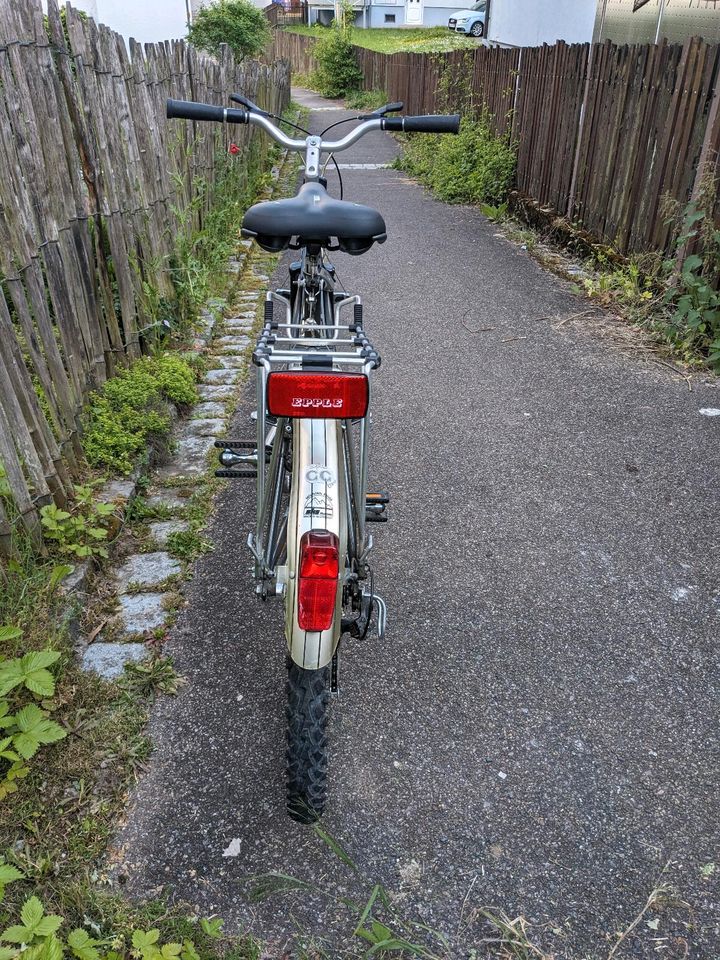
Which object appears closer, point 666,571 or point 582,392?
point 666,571

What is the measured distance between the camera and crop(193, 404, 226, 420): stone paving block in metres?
4.38

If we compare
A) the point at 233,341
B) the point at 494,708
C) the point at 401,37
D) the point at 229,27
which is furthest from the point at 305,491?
the point at 401,37

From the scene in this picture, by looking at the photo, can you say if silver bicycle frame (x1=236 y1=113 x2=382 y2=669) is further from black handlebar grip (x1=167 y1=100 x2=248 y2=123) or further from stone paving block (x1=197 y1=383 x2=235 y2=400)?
stone paving block (x1=197 y1=383 x2=235 y2=400)

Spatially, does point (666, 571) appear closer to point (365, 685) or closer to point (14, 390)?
point (365, 685)

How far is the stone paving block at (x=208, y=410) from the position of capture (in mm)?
4383

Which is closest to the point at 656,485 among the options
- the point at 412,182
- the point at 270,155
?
the point at 412,182

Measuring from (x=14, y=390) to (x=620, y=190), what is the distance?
5.78 metres

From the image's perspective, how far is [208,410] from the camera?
4441 mm

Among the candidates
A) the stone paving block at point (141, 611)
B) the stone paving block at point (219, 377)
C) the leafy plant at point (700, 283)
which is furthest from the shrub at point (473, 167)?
the stone paving block at point (141, 611)

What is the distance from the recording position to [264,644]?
111 inches

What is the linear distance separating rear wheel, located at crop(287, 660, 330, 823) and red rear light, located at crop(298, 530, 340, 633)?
212 mm

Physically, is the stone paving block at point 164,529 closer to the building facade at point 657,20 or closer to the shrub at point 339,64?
the building facade at point 657,20

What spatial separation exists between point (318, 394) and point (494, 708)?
4.56 ft

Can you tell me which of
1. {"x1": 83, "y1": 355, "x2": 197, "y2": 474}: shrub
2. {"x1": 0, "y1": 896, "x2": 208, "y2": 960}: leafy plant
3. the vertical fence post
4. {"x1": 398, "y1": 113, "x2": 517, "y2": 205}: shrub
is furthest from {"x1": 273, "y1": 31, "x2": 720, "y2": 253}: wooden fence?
{"x1": 0, "y1": 896, "x2": 208, "y2": 960}: leafy plant
